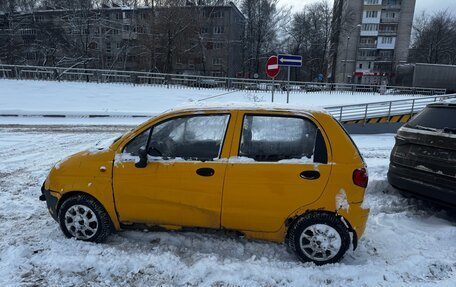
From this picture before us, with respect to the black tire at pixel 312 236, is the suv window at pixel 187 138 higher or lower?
higher

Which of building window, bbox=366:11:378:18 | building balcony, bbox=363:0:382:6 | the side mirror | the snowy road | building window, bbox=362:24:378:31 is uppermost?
building balcony, bbox=363:0:382:6

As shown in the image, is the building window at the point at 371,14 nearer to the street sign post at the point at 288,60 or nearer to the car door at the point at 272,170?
the street sign post at the point at 288,60

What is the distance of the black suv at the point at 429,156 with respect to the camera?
14.5 ft

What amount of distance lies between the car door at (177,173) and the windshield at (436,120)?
3.03m

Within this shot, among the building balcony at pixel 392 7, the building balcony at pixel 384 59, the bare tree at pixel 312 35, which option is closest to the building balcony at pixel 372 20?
the building balcony at pixel 392 7

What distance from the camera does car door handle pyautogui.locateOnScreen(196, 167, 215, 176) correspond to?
366cm

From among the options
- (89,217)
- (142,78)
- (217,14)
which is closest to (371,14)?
(217,14)

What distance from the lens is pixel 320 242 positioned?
365 centimetres

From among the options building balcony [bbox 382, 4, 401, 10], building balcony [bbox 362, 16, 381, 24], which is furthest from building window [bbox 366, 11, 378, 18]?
building balcony [bbox 382, 4, 401, 10]

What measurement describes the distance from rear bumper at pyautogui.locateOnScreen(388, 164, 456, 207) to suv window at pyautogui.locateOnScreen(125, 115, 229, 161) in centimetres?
296

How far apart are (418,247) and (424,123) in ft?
6.09

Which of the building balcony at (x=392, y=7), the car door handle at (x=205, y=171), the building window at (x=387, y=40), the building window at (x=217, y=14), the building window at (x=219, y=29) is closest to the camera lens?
the car door handle at (x=205, y=171)

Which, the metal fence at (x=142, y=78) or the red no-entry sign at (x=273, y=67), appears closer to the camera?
the red no-entry sign at (x=273, y=67)

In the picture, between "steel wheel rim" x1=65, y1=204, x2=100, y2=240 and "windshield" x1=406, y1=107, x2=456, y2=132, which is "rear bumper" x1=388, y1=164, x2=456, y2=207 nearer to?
"windshield" x1=406, y1=107, x2=456, y2=132
